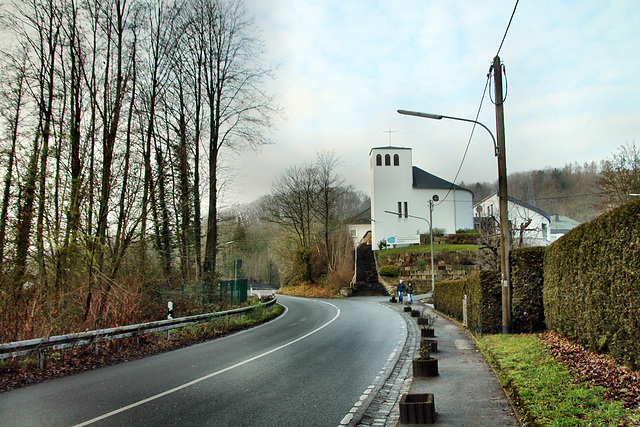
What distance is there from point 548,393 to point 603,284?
2.25 metres

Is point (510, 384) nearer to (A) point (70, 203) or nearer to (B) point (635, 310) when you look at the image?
(B) point (635, 310)

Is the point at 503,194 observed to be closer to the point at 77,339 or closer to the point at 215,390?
the point at 215,390

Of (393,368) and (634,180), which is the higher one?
(634,180)

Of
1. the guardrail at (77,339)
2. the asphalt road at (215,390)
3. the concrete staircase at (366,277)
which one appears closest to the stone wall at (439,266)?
the concrete staircase at (366,277)

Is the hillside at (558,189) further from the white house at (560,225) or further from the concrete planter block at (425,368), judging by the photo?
the concrete planter block at (425,368)

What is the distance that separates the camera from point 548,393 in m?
6.07

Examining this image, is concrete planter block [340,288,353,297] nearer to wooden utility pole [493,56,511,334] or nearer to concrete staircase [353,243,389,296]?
concrete staircase [353,243,389,296]

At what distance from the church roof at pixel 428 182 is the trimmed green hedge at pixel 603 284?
5255 centimetres

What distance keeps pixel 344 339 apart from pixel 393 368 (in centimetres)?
522

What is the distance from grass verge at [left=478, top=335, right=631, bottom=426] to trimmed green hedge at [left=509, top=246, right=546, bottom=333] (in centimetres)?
319

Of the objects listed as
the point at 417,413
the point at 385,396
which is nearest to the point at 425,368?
the point at 385,396

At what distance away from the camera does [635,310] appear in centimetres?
616

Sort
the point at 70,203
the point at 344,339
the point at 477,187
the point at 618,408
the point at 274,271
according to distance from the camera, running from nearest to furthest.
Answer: the point at 618,408 < the point at 70,203 < the point at 344,339 < the point at 274,271 < the point at 477,187

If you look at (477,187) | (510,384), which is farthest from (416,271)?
(477,187)
